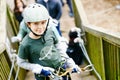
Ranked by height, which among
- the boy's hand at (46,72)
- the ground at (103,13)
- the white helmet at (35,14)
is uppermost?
the white helmet at (35,14)

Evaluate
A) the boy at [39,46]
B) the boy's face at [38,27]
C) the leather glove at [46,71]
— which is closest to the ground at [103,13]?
the boy at [39,46]

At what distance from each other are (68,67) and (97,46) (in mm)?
1378

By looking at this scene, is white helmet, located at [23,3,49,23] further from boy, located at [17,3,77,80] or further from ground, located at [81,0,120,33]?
ground, located at [81,0,120,33]

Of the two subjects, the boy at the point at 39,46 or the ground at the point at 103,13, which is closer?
the boy at the point at 39,46

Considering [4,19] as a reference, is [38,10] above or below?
above

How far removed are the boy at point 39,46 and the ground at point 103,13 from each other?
207 inches

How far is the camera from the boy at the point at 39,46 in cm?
383

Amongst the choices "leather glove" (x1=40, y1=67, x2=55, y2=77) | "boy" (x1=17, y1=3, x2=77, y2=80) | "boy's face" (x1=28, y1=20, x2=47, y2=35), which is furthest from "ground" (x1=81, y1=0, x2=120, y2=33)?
"boy's face" (x1=28, y1=20, x2=47, y2=35)

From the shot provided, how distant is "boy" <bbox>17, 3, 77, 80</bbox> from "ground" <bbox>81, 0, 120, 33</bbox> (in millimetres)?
5263

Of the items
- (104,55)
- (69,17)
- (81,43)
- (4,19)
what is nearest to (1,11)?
(4,19)

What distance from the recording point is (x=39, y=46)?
393 cm

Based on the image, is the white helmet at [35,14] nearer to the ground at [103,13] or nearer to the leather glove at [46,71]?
the leather glove at [46,71]

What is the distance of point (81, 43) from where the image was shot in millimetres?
5895

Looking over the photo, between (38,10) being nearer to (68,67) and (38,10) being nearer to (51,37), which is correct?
(51,37)
